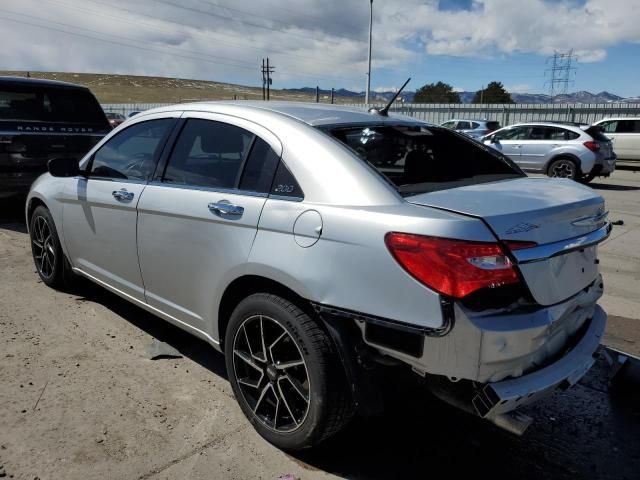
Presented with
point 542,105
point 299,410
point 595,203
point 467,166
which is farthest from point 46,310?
point 542,105

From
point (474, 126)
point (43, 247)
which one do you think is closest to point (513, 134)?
point (474, 126)

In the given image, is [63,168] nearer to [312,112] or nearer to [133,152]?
[133,152]

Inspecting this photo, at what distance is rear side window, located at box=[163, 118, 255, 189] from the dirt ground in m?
1.27

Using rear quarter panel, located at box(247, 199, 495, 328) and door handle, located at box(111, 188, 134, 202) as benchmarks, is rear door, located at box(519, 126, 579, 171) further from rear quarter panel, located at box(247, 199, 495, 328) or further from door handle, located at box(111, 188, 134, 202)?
rear quarter panel, located at box(247, 199, 495, 328)

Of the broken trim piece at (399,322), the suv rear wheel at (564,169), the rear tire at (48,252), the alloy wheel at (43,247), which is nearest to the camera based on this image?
the broken trim piece at (399,322)

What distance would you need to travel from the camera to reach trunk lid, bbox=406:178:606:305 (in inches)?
84.2

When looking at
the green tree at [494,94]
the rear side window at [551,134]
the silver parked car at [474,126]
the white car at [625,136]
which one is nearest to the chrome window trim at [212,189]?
the rear side window at [551,134]

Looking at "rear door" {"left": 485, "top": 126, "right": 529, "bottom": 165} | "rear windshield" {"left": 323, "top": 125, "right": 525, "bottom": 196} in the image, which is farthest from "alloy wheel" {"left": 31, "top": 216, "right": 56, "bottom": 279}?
"rear door" {"left": 485, "top": 126, "right": 529, "bottom": 165}

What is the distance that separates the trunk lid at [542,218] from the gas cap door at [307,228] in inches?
16.4

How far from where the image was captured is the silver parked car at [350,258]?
205 centimetres

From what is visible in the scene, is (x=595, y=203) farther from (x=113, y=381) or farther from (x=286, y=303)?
(x=113, y=381)

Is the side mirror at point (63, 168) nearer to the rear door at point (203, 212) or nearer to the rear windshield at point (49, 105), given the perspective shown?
the rear door at point (203, 212)

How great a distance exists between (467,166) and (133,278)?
7.35ft

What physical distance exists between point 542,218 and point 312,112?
1.38 metres
